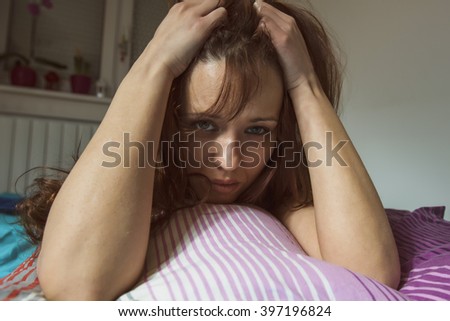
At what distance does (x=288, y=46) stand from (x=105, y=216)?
1.31 ft

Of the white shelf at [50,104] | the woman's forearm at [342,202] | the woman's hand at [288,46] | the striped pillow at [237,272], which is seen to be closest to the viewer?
the striped pillow at [237,272]

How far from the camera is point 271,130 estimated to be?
2.06ft

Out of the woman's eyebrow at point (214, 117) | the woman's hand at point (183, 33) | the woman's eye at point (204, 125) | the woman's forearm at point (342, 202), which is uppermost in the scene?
the woman's hand at point (183, 33)

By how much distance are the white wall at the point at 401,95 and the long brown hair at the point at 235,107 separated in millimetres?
1035

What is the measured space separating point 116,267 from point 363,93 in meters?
1.81

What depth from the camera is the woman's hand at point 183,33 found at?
521 mm

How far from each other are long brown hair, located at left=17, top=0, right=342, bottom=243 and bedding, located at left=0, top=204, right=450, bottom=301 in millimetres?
72

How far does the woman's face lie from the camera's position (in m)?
0.56

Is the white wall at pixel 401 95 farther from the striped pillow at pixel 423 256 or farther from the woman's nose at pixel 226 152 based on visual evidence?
the woman's nose at pixel 226 152

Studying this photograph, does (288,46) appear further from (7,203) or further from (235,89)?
(7,203)

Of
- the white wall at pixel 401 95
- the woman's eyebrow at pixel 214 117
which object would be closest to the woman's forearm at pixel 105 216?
the woman's eyebrow at pixel 214 117

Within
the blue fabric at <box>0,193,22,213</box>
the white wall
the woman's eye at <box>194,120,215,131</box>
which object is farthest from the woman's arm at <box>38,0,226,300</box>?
the white wall

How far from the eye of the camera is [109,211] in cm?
40
